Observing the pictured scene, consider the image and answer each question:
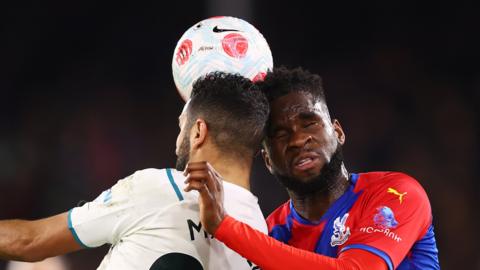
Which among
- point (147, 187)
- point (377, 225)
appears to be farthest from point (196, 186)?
point (377, 225)

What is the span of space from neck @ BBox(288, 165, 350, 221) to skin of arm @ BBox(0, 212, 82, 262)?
1277mm

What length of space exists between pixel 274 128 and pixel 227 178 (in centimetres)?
70

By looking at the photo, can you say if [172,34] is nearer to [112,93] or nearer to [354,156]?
[112,93]

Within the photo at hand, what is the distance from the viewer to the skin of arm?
2168 millimetres

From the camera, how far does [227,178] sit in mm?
2412

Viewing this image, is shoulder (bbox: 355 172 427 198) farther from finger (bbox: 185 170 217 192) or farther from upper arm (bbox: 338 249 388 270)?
finger (bbox: 185 170 217 192)

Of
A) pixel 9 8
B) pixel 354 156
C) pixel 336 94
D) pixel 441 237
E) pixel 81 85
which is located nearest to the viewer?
pixel 441 237

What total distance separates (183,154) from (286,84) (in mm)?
860

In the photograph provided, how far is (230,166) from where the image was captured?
7.93 feet

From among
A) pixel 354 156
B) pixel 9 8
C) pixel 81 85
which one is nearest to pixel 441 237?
pixel 354 156

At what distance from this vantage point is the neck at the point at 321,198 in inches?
124

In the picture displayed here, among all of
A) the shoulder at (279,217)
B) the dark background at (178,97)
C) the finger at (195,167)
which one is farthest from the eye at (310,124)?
the dark background at (178,97)

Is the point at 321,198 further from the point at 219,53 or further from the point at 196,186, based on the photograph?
the point at 196,186

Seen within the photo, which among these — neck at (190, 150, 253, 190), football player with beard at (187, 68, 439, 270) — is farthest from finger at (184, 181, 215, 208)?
football player with beard at (187, 68, 439, 270)
